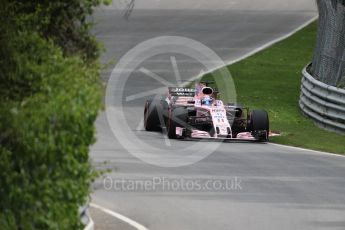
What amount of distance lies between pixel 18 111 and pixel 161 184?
10.4 m

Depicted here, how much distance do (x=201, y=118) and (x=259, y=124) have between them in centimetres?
152

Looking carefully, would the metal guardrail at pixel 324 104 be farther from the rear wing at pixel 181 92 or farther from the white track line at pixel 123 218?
the white track line at pixel 123 218

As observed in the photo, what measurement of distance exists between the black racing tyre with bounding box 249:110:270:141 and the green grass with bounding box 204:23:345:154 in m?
0.74

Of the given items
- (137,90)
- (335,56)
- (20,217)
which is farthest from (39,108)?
(137,90)

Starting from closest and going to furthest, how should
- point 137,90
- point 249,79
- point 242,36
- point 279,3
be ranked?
point 137,90 < point 249,79 < point 242,36 < point 279,3

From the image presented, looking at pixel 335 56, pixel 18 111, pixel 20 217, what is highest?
pixel 18 111

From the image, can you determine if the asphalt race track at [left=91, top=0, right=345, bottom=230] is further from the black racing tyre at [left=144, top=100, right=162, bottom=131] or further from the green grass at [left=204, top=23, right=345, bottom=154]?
the green grass at [left=204, top=23, right=345, bottom=154]

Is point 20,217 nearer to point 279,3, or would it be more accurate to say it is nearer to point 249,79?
point 249,79

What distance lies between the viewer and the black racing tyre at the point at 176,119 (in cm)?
2527

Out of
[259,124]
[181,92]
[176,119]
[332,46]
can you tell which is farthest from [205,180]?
[332,46]

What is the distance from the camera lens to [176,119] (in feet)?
82.9

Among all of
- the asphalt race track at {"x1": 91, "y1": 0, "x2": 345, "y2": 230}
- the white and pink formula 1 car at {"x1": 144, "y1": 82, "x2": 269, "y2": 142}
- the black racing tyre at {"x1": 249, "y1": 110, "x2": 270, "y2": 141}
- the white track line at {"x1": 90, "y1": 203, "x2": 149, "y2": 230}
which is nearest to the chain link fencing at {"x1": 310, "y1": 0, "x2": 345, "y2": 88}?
the white and pink formula 1 car at {"x1": 144, "y1": 82, "x2": 269, "y2": 142}

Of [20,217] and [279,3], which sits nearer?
[20,217]

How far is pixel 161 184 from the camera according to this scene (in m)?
19.4
